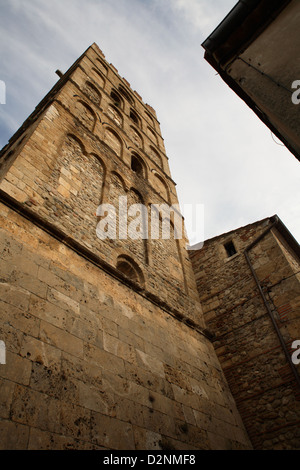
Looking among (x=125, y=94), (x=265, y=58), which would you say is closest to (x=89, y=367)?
(x=265, y=58)

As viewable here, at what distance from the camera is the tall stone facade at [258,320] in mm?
5516

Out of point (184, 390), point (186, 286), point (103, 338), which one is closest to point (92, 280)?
point (103, 338)

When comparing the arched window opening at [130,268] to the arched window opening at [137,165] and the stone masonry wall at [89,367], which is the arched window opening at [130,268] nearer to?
the stone masonry wall at [89,367]

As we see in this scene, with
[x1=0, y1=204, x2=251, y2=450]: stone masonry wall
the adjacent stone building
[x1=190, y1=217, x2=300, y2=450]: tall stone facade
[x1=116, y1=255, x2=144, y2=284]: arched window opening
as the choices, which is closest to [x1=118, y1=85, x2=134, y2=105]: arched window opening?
[x1=190, y1=217, x2=300, y2=450]: tall stone facade

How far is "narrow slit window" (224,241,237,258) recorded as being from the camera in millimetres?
8906

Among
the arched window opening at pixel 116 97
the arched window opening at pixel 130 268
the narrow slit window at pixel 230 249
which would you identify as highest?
the arched window opening at pixel 116 97

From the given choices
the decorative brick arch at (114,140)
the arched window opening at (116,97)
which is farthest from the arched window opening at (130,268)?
the arched window opening at (116,97)

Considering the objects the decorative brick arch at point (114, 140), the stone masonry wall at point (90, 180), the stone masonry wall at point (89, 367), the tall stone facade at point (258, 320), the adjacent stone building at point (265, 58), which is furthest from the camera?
the decorative brick arch at point (114, 140)

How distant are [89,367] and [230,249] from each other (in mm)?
6265

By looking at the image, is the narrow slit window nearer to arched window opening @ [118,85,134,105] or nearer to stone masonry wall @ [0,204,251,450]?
stone masonry wall @ [0,204,251,450]

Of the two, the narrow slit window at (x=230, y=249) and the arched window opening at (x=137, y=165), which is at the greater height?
the arched window opening at (x=137, y=165)

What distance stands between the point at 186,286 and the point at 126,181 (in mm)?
3514

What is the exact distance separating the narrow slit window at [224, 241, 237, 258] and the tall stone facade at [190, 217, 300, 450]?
29 mm

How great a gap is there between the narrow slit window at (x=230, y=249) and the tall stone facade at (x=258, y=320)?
0.09 feet
